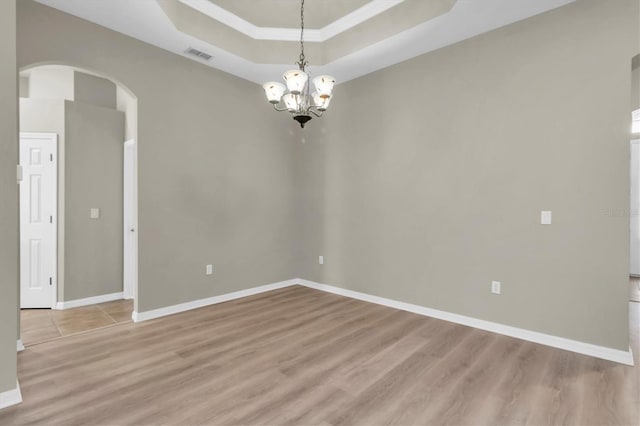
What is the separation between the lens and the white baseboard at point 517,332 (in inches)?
109

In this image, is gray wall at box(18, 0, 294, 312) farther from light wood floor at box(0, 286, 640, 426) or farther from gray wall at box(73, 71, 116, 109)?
gray wall at box(73, 71, 116, 109)

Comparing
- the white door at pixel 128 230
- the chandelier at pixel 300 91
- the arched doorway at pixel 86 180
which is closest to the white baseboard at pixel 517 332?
the chandelier at pixel 300 91

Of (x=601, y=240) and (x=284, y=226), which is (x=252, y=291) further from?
(x=601, y=240)

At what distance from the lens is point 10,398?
2.11 m

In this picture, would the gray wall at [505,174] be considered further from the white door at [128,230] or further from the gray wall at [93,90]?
the gray wall at [93,90]

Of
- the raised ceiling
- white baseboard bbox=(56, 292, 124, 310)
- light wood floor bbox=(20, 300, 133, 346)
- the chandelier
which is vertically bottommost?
light wood floor bbox=(20, 300, 133, 346)

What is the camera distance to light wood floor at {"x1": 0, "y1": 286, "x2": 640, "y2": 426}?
80.7 inches

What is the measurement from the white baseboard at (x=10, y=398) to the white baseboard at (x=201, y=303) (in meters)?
1.51

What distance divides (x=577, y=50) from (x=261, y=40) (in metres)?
3.45

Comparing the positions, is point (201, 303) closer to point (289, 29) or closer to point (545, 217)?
point (289, 29)

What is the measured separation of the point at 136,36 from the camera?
3609mm

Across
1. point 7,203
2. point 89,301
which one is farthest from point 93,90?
point 7,203

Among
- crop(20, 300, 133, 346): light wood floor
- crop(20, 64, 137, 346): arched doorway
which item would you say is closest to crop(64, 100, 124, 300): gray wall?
crop(20, 64, 137, 346): arched doorway

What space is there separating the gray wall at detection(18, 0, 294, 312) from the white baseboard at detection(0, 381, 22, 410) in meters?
1.57
